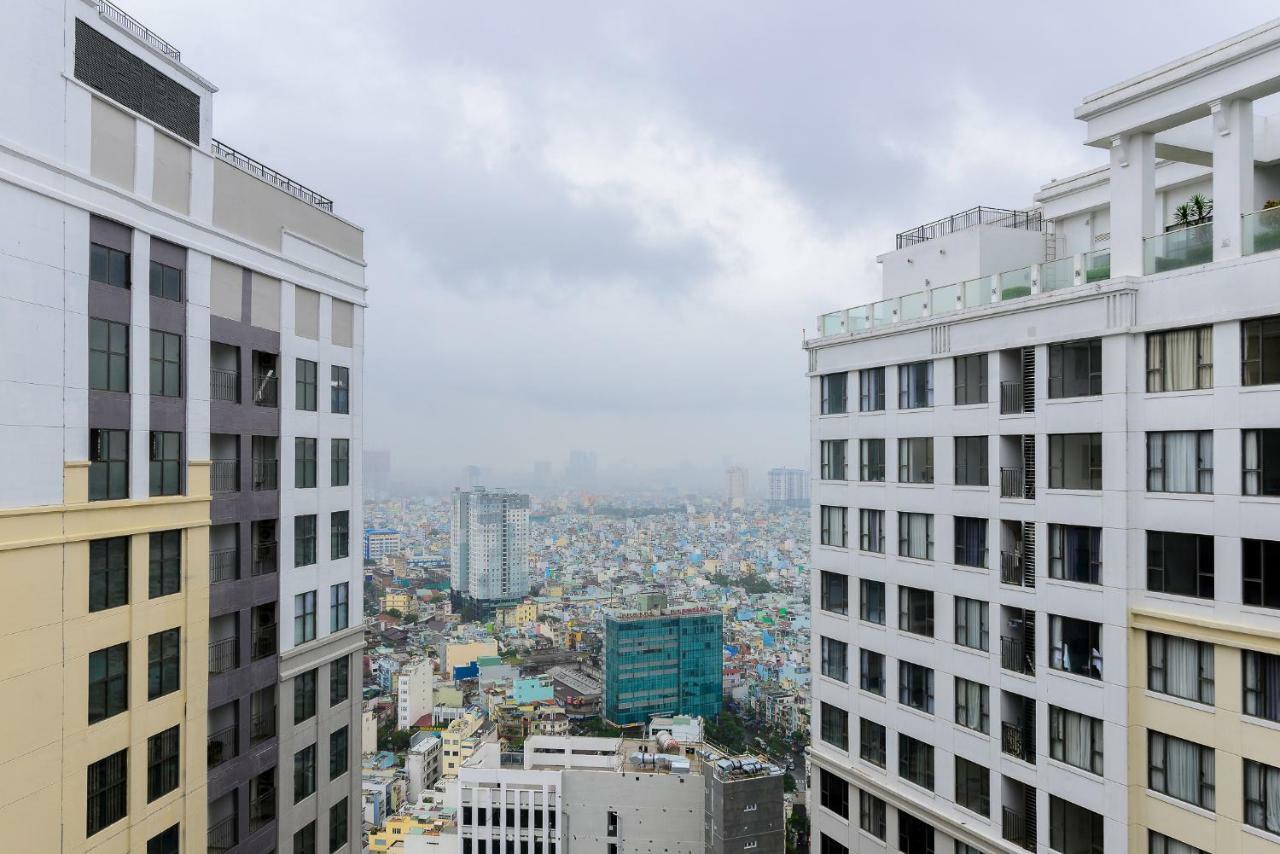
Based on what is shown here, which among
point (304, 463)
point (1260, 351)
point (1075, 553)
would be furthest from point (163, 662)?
point (1260, 351)

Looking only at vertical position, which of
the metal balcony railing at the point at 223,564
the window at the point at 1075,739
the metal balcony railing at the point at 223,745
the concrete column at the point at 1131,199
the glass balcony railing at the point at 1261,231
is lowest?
the metal balcony railing at the point at 223,745

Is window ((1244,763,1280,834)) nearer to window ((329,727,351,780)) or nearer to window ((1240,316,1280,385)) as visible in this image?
window ((1240,316,1280,385))

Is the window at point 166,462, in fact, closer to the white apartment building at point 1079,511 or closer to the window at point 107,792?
the window at point 107,792

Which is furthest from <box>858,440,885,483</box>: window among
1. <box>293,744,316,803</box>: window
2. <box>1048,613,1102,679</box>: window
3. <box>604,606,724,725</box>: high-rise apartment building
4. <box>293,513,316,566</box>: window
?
<box>604,606,724,725</box>: high-rise apartment building

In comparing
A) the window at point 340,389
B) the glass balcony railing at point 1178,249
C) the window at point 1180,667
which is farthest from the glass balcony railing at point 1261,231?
the window at point 340,389

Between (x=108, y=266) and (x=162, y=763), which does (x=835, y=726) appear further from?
(x=108, y=266)

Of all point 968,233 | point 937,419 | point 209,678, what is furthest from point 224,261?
point 968,233

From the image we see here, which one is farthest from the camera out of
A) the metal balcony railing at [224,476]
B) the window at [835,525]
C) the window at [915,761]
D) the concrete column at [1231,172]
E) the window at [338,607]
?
the window at [835,525]

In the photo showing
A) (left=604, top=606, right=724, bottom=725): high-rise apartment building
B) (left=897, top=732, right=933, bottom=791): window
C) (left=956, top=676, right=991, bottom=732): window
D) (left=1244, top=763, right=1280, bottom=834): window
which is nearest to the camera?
(left=1244, top=763, right=1280, bottom=834): window
